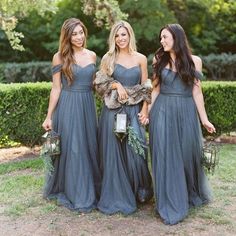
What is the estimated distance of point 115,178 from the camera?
506 centimetres

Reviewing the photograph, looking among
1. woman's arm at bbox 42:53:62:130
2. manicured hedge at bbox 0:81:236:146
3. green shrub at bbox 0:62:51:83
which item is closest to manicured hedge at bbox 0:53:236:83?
green shrub at bbox 0:62:51:83

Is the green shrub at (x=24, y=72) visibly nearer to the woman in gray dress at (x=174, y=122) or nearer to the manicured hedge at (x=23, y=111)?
the manicured hedge at (x=23, y=111)

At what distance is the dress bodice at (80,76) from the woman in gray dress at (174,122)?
73 cm

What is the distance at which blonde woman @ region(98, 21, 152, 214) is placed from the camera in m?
4.93

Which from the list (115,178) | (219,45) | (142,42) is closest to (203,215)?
(115,178)

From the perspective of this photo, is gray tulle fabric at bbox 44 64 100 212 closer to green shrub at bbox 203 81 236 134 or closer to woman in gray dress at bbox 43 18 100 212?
woman in gray dress at bbox 43 18 100 212

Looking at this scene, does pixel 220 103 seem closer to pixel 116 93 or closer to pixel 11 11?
pixel 11 11

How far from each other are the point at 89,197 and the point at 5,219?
2.98ft

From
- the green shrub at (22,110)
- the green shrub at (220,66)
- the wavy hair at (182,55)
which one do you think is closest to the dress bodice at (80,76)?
the wavy hair at (182,55)

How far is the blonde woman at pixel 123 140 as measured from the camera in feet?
16.2

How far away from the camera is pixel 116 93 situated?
495 cm

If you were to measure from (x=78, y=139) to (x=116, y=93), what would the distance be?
0.70 meters

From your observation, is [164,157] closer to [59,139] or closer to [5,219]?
[59,139]

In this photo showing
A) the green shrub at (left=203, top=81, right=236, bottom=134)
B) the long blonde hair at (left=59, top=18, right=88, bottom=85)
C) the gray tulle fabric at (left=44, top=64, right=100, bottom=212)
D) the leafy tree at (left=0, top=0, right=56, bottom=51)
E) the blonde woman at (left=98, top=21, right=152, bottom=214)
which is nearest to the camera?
the blonde woman at (left=98, top=21, right=152, bottom=214)
